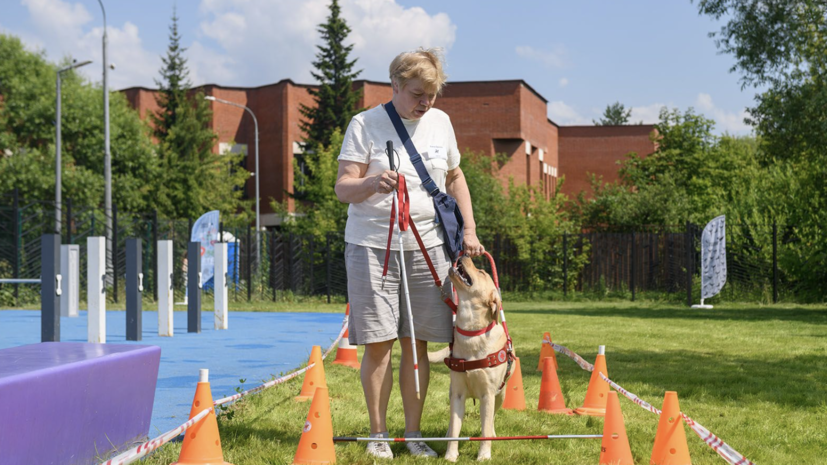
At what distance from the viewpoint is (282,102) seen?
45312mm

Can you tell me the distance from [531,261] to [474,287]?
24.8 m

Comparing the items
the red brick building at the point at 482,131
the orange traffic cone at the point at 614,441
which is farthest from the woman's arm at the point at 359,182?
the red brick building at the point at 482,131

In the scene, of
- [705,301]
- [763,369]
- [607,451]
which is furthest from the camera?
[705,301]

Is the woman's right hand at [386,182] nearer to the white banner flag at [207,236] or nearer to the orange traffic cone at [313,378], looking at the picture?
the orange traffic cone at [313,378]

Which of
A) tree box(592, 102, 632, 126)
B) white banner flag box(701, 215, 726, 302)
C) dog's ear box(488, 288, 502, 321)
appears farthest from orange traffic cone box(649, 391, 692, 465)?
tree box(592, 102, 632, 126)

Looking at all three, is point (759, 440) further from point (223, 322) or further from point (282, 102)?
point (282, 102)

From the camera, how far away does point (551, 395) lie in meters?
6.36

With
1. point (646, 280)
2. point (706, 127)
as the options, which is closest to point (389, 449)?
point (646, 280)

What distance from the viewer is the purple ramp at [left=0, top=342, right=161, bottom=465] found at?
3.61 m

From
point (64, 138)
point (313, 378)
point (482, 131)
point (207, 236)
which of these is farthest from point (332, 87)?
point (313, 378)

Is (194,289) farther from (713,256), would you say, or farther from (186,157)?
(186,157)

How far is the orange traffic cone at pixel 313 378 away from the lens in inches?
264

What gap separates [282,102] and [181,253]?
22.3 meters

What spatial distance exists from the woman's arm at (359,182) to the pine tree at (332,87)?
119ft
